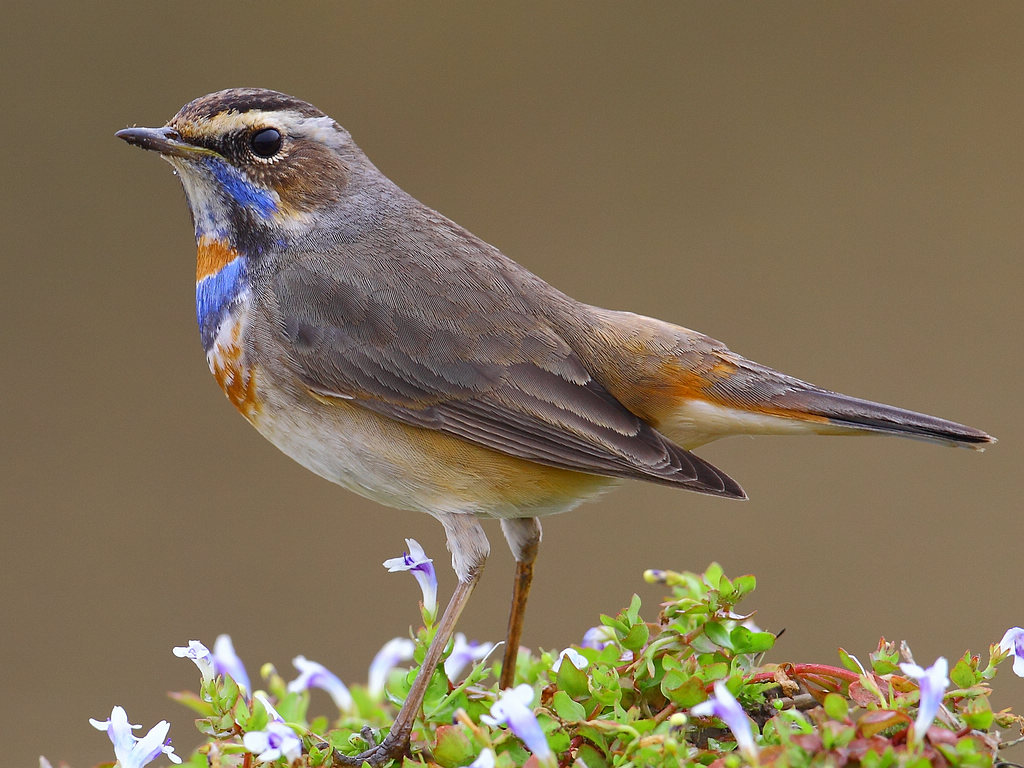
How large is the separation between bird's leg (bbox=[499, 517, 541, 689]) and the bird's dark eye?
3.29ft

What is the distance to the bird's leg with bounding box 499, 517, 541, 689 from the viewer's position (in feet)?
8.07

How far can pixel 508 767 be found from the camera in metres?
1.65

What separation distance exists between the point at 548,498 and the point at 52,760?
3204mm

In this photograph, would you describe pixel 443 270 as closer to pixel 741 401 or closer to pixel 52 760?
pixel 741 401

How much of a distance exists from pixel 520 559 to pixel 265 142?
1.12 metres

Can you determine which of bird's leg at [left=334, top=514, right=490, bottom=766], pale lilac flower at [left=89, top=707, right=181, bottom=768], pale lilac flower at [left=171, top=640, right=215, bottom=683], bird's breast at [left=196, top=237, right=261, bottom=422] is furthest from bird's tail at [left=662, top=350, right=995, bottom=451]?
pale lilac flower at [left=89, top=707, right=181, bottom=768]

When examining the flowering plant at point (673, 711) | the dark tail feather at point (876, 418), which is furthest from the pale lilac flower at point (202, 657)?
the dark tail feather at point (876, 418)

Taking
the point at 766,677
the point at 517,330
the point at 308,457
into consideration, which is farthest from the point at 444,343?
the point at 766,677

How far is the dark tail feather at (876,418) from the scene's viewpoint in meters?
2.32

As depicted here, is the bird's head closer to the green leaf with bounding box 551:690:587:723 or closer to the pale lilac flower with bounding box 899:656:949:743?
the green leaf with bounding box 551:690:587:723

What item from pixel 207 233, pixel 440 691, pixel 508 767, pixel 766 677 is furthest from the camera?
pixel 207 233

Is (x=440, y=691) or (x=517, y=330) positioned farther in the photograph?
(x=517, y=330)

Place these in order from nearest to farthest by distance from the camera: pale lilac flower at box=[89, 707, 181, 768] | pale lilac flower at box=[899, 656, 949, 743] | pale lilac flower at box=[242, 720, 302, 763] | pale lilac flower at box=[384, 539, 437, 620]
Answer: pale lilac flower at box=[899, 656, 949, 743]
pale lilac flower at box=[242, 720, 302, 763]
pale lilac flower at box=[89, 707, 181, 768]
pale lilac flower at box=[384, 539, 437, 620]

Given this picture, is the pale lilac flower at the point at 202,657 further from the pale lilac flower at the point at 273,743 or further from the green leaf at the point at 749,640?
the green leaf at the point at 749,640
